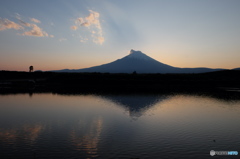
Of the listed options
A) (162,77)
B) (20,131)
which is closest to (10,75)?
(162,77)

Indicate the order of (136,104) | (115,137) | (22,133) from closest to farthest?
(115,137) → (22,133) → (136,104)

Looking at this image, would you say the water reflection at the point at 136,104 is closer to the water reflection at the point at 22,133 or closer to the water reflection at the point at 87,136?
the water reflection at the point at 87,136

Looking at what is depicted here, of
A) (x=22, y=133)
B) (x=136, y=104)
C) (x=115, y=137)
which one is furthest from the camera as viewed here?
(x=136, y=104)

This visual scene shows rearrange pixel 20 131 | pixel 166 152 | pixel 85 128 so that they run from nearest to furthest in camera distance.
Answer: pixel 166 152 → pixel 20 131 → pixel 85 128

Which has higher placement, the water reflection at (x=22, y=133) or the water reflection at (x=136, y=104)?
the water reflection at (x=136, y=104)

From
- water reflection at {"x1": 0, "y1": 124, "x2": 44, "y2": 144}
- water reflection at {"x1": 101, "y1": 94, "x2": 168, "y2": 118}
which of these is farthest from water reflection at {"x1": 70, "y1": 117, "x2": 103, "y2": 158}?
water reflection at {"x1": 101, "y1": 94, "x2": 168, "y2": 118}

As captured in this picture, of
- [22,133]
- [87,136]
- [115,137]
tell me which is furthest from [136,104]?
[22,133]

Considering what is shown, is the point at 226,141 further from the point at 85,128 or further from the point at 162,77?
the point at 162,77

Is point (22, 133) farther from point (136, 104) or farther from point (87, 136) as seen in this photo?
point (136, 104)

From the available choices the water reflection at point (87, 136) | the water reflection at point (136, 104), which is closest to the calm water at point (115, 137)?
the water reflection at point (87, 136)

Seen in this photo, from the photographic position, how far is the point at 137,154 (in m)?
16.8

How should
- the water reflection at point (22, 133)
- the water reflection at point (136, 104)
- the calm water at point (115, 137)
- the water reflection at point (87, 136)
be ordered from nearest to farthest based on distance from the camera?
1. the calm water at point (115, 137)
2. the water reflection at point (87, 136)
3. the water reflection at point (22, 133)
4. the water reflection at point (136, 104)

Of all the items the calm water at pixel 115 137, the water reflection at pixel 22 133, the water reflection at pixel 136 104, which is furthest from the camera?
the water reflection at pixel 136 104

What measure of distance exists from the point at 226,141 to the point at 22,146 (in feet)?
64.4
